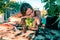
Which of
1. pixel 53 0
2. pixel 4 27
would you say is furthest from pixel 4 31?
pixel 53 0

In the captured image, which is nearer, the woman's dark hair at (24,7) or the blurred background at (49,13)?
the blurred background at (49,13)

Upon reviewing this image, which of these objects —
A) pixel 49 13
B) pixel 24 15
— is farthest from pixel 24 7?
pixel 49 13

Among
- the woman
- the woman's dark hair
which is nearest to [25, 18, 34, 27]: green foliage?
the woman

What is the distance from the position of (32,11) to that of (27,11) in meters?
0.19

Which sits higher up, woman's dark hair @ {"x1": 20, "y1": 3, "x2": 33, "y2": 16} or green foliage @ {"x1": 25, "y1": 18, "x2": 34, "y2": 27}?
woman's dark hair @ {"x1": 20, "y1": 3, "x2": 33, "y2": 16}

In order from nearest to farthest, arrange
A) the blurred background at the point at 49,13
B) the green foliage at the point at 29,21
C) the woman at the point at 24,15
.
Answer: the blurred background at the point at 49,13 → the green foliage at the point at 29,21 → the woman at the point at 24,15

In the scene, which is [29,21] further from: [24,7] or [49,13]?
[49,13]

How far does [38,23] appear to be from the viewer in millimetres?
4352

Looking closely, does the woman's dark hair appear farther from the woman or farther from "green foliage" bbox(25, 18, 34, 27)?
"green foliage" bbox(25, 18, 34, 27)

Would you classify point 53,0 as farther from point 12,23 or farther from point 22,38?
point 12,23

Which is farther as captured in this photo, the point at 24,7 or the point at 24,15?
the point at 24,15

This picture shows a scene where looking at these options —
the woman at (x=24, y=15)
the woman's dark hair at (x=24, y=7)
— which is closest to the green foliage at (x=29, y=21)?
the woman at (x=24, y=15)

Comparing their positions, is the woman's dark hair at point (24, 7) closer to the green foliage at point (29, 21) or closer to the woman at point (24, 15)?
the woman at point (24, 15)

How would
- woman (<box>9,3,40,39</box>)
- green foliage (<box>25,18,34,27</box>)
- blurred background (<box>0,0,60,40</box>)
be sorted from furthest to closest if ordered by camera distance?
woman (<box>9,3,40,39</box>), green foliage (<box>25,18,34,27</box>), blurred background (<box>0,0,60,40</box>)
